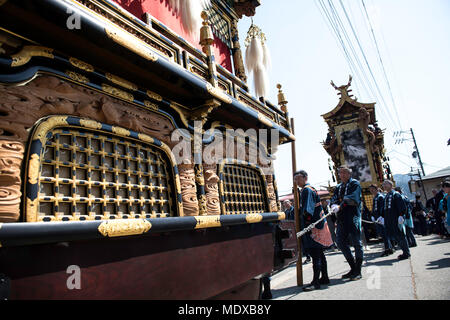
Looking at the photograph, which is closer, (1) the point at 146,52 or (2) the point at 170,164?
(1) the point at 146,52

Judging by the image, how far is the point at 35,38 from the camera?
2.33 meters

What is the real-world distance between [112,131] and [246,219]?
7.11 ft

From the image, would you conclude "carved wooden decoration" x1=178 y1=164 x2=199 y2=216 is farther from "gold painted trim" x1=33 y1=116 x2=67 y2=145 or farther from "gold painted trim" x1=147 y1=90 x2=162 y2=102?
"gold painted trim" x1=33 y1=116 x2=67 y2=145

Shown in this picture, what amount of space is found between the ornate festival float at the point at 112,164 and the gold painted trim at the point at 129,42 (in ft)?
0.04

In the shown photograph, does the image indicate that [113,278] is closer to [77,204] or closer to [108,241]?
[108,241]

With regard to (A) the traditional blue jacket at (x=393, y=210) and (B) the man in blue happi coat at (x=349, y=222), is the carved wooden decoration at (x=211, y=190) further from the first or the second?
(A) the traditional blue jacket at (x=393, y=210)

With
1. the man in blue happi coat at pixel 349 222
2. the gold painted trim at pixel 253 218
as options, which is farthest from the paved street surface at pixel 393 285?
the gold painted trim at pixel 253 218

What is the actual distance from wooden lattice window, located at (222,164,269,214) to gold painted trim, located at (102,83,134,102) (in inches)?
81.4

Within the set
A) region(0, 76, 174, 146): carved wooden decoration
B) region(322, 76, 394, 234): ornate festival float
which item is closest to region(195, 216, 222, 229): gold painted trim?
region(0, 76, 174, 146): carved wooden decoration

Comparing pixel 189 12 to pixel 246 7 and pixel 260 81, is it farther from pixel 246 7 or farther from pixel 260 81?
pixel 246 7

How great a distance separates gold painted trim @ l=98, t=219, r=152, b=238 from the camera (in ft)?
7.08

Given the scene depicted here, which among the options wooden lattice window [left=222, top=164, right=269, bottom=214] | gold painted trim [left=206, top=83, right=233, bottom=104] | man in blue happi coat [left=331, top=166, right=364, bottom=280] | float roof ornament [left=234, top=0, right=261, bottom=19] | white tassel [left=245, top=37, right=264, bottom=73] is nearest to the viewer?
gold painted trim [left=206, top=83, right=233, bottom=104]
